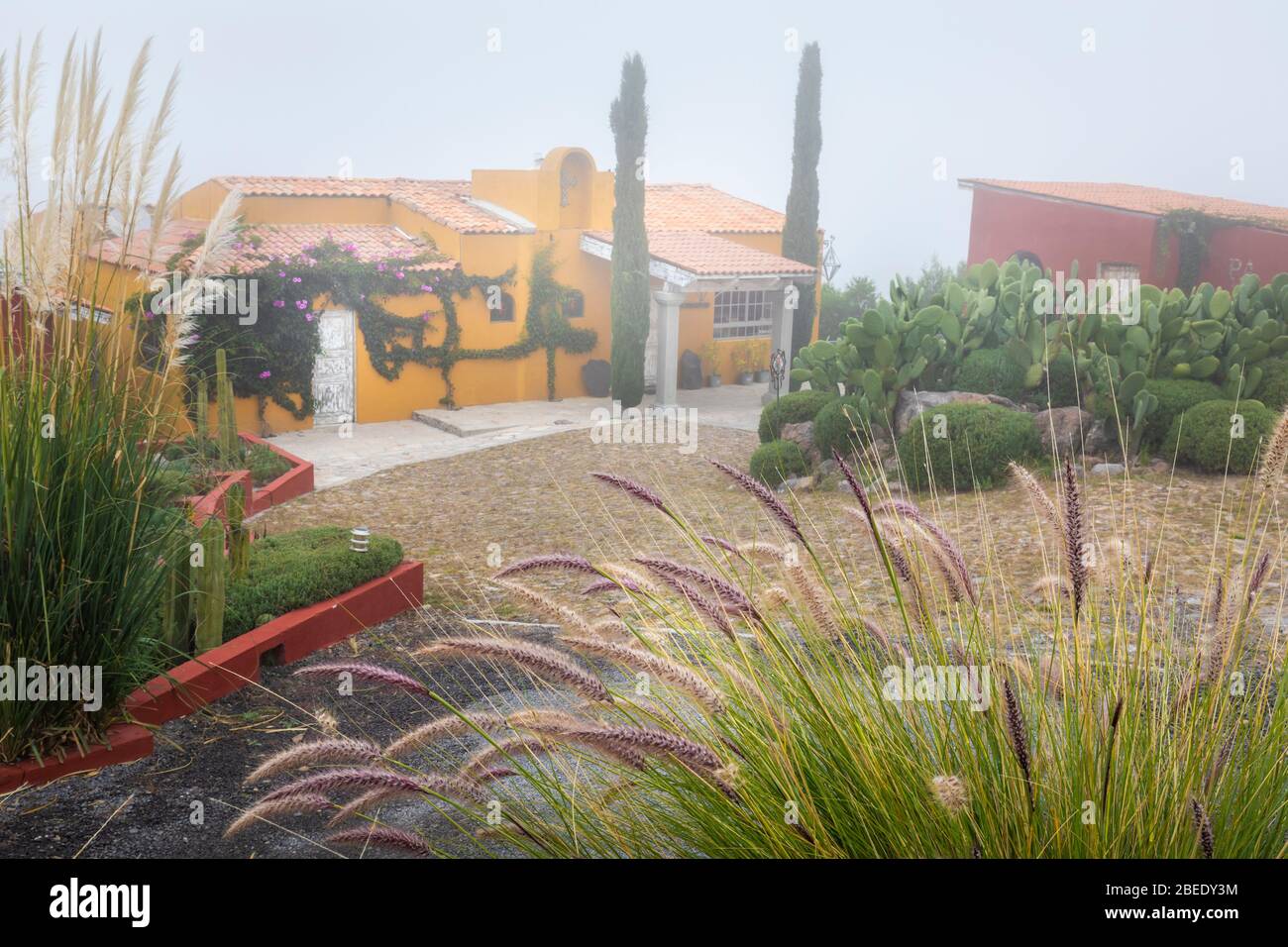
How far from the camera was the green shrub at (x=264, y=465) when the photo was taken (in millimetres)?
12828

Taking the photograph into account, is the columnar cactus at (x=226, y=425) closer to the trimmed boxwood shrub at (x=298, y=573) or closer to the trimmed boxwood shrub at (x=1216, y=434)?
the trimmed boxwood shrub at (x=298, y=573)

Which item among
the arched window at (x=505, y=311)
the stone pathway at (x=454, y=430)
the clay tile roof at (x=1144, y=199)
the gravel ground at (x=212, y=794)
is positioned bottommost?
the stone pathway at (x=454, y=430)

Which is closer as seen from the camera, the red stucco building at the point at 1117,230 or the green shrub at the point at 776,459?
the green shrub at the point at 776,459

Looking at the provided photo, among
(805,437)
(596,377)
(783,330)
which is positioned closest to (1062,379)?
(805,437)

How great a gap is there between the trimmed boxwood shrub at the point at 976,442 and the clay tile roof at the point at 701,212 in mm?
12140

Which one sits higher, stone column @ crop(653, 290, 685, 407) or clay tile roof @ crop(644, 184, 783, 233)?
clay tile roof @ crop(644, 184, 783, 233)

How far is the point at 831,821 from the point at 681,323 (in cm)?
1978

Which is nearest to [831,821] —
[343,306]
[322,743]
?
[322,743]

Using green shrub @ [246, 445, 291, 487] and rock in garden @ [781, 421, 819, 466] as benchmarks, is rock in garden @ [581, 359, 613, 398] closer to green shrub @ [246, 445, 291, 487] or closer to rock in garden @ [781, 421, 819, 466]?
green shrub @ [246, 445, 291, 487]

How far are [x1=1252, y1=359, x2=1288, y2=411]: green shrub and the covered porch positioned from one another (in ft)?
27.8

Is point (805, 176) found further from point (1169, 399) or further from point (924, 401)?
point (1169, 399)

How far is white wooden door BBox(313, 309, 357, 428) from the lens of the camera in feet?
59.8

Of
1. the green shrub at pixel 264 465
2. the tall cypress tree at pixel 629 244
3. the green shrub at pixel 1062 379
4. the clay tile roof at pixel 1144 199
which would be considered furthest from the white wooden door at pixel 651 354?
the green shrub at pixel 1062 379

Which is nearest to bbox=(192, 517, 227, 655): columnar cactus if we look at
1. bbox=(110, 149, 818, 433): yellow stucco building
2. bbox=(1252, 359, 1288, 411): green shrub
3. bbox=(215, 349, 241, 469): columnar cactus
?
bbox=(215, 349, 241, 469): columnar cactus
